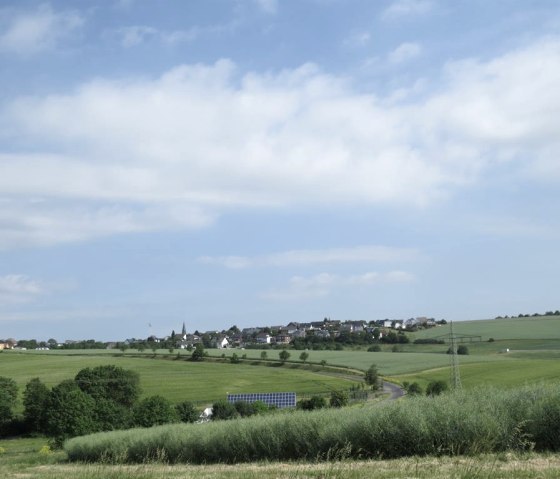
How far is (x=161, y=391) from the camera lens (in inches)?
4134

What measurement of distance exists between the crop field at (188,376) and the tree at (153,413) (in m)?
32.6

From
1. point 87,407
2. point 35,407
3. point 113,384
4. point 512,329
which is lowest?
point 35,407

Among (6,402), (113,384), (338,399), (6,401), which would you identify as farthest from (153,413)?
(6,401)

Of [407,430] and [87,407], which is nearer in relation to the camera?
[407,430]

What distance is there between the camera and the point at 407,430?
18.2m

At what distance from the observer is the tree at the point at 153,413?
6219 centimetres

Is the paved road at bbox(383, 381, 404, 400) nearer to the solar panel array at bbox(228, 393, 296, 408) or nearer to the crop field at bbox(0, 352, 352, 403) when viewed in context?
the crop field at bbox(0, 352, 352, 403)

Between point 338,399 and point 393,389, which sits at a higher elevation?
point 338,399

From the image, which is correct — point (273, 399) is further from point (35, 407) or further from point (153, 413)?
point (35, 407)

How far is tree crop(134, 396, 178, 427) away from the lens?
6219 cm

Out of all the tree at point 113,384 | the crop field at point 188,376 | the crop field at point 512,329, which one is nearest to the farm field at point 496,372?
the crop field at point 188,376

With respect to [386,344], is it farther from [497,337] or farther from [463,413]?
[463,413]

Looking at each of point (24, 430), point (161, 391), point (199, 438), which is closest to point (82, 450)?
point (199, 438)

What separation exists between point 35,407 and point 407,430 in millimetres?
81581
